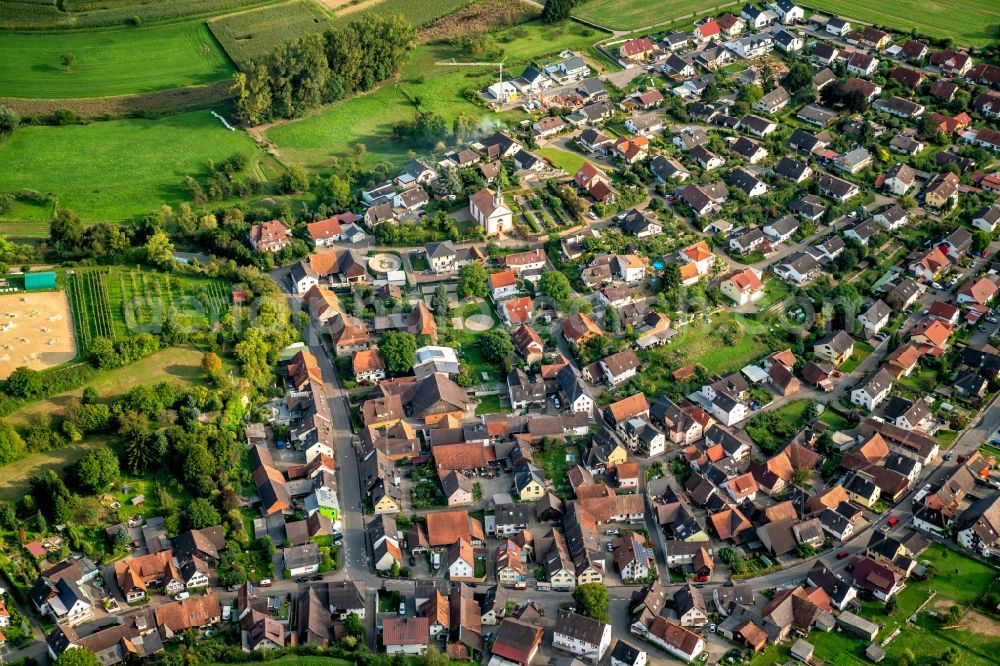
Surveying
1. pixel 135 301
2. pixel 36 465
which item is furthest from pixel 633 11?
pixel 36 465

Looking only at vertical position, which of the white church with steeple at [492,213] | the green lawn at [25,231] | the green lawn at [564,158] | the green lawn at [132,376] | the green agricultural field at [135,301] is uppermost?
the green lawn at [564,158]

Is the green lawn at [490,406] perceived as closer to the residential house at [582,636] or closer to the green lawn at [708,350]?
the green lawn at [708,350]

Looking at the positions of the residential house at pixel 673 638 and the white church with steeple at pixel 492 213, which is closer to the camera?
the residential house at pixel 673 638

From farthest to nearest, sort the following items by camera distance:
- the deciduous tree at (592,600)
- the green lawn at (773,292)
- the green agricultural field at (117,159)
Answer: the green agricultural field at (117,159) → the green lawn at (773,292) → the deciduous tree at (592,600)

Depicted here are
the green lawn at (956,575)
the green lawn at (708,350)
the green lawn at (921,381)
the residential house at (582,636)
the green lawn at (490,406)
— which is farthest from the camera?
the green lawn at (708,350)

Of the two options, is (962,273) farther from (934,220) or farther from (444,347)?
(444,347)

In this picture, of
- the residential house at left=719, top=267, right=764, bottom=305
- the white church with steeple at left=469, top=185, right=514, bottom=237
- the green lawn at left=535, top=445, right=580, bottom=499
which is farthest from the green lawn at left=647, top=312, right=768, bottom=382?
the white church with steeple at left=469, top=185, right=514, bottom=237

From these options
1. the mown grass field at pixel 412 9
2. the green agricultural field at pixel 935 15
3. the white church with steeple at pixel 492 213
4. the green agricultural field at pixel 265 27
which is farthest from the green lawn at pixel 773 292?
the green agricultural field at pixel 265 27
